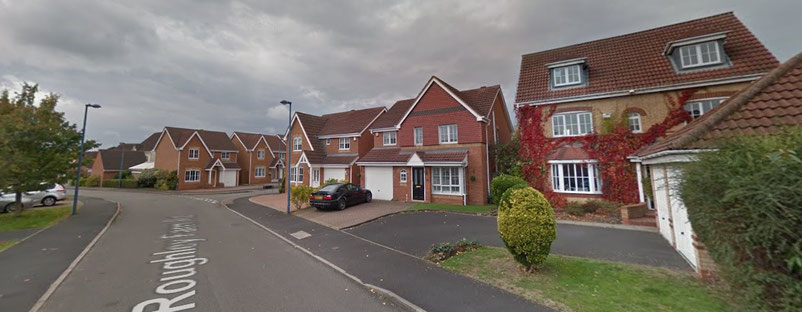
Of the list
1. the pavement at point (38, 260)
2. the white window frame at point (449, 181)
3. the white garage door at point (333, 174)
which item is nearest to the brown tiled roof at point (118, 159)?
the white garage door at point (333, 174)

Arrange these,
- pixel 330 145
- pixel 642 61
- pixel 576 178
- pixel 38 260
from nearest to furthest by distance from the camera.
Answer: pixel 38 260
pixel 576 178
pixel 642 61
pixel 330 145

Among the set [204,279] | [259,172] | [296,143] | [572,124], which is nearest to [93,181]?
[259,172]

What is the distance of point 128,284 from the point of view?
602 cm

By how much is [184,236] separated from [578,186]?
19.5 meters

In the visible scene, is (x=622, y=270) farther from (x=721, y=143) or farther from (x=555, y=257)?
(x=721, y=143)

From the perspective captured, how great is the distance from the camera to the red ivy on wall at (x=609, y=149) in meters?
13.5

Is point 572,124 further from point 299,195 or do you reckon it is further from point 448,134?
point 299,195

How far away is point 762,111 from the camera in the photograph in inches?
214

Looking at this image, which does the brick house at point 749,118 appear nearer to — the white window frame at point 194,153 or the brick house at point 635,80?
the brick house at point 635,80

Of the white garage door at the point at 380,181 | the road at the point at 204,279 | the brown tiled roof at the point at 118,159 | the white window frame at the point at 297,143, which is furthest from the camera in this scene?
the brown tiled roof at the point at 118,159

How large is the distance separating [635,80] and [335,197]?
18355 mm

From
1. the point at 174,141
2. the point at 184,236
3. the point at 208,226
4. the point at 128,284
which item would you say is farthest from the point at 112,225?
the point at 174,141

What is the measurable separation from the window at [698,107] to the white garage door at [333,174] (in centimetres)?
2304

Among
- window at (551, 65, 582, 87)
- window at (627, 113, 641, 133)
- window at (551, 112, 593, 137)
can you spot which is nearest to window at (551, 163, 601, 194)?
window at (551, 112, 593, 137)
